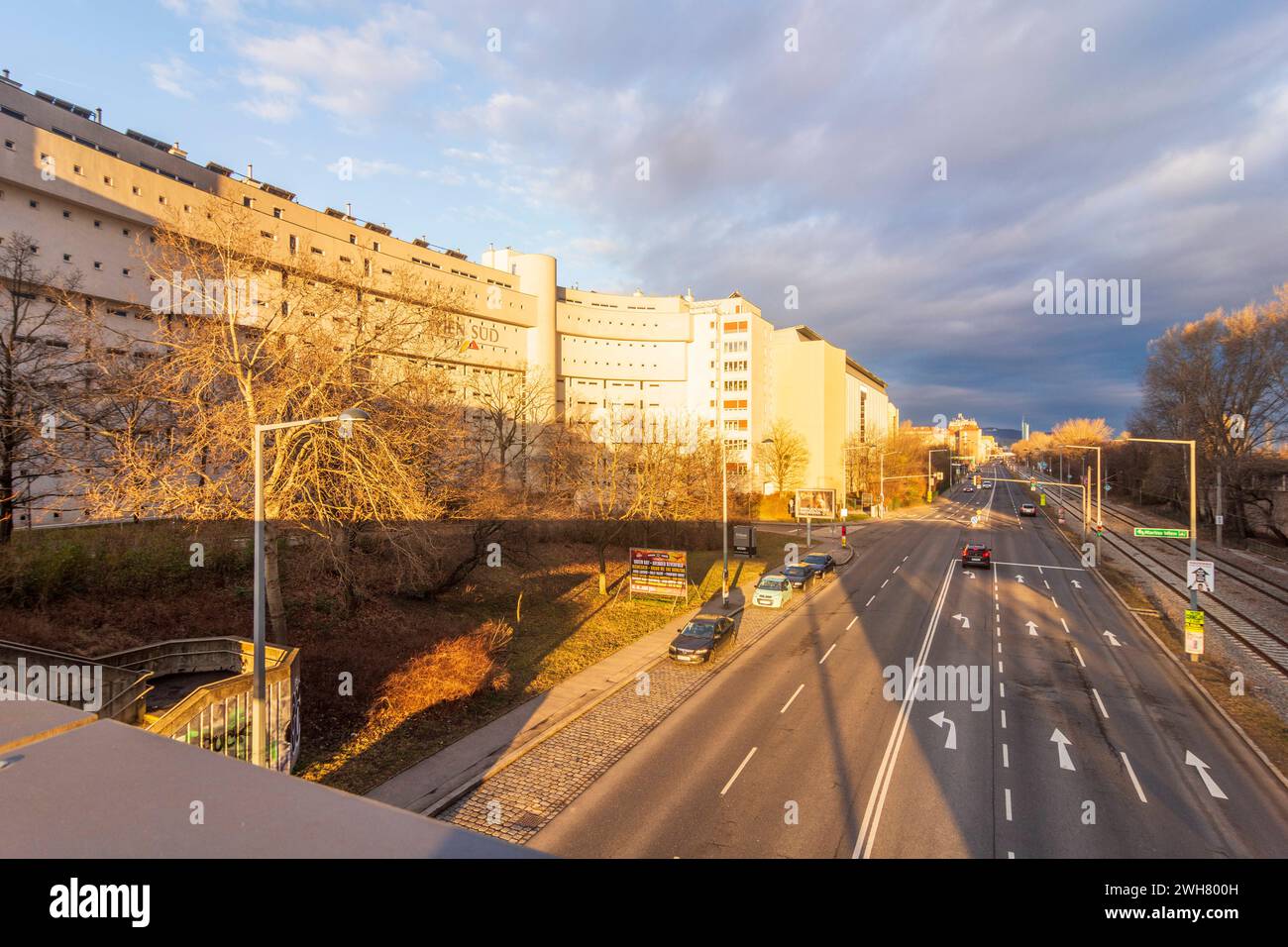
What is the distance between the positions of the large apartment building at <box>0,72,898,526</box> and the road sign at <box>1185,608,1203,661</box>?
3048 centimetres

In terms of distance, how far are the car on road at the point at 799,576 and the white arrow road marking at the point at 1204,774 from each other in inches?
711

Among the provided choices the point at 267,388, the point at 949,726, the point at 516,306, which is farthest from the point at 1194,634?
the point at 516,306

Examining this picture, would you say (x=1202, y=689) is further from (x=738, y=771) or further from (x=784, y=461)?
(x=784, y=461)

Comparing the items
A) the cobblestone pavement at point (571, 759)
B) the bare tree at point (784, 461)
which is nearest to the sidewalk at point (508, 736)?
the cobblestone pavement at point (571, 759)

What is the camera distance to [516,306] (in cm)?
7788

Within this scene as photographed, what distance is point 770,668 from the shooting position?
66.4 feet

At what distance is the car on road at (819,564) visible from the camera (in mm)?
36938

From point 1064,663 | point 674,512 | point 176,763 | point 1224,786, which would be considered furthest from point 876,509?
point 176,763

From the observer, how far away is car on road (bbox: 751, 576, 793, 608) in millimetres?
28359

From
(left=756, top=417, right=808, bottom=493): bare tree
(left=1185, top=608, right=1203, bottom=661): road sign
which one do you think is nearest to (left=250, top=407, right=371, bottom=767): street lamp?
(left=1185, top=608, right=1203, bottom=661): road sign

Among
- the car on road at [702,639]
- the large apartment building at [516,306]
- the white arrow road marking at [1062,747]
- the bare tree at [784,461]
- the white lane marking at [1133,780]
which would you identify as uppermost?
the large apartment building at [516,306]

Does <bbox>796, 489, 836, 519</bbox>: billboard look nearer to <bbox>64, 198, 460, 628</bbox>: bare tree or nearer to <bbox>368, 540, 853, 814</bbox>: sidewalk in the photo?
<bbox>368, 540, 853, 814</bbox>: sidewalk

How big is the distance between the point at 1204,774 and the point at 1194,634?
9344 mm

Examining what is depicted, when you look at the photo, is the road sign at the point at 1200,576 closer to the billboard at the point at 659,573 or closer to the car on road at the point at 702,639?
the car on road at the point at 702,639
